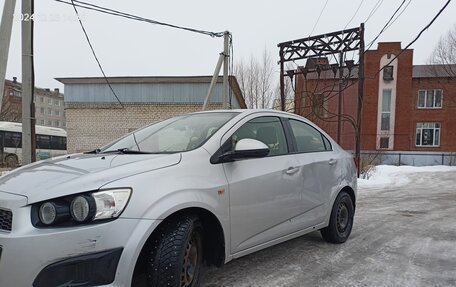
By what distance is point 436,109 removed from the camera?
32188 mm

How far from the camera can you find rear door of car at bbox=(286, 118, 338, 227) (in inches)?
158

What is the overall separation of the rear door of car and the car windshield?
3.10ft

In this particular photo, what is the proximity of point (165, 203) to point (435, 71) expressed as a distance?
35058 mm

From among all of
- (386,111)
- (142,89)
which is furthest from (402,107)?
(142,89)

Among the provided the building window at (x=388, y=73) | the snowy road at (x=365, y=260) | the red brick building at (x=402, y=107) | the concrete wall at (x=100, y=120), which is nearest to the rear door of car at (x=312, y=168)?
the snowy road at (x=365, y=260)

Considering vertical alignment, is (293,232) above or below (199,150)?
below

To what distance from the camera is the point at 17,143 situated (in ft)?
87.6

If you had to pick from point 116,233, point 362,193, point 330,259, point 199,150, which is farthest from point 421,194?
point 116,233

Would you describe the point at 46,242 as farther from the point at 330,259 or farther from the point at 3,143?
the point at 3,143

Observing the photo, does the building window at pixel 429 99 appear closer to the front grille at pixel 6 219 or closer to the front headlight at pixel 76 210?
the front headlight at pixel 76 210

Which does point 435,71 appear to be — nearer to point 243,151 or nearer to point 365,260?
point 365,260

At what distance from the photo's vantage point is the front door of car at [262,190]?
3.17m

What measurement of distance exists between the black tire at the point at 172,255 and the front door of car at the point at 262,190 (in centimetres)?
49

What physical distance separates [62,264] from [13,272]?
10.9 inches
